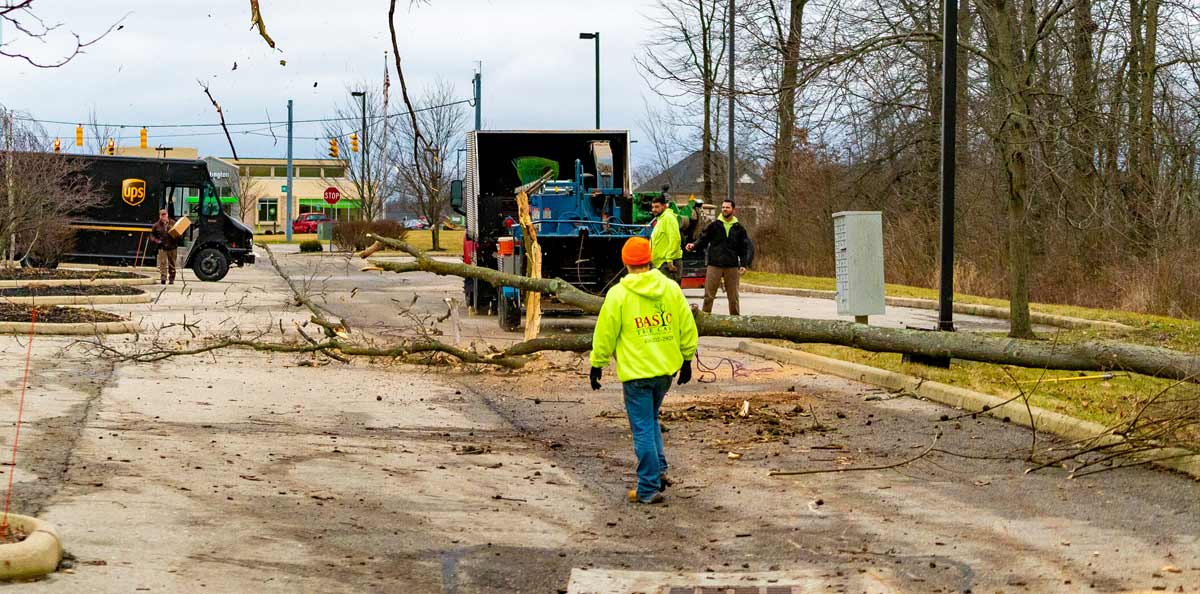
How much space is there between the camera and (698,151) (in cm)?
4231

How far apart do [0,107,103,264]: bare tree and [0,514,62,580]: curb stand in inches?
880

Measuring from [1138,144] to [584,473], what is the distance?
15463mm

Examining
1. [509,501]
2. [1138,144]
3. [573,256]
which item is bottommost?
[509,501]

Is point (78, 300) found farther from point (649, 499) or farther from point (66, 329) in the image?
point (649, 499)

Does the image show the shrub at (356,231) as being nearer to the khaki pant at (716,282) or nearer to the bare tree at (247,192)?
the bare tree at (247,192)

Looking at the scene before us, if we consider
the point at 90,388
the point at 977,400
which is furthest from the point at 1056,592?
the point at 90,388

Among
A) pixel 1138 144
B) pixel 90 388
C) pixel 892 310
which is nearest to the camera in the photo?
pixel 90 388

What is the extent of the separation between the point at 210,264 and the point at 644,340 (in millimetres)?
25308

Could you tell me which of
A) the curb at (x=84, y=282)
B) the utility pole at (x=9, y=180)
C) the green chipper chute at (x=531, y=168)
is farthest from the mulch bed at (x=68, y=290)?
the green chipper chute at (x=531, y=168)

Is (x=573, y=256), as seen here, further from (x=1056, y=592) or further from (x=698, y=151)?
(x=698, y=151)

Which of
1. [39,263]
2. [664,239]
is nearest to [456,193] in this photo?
[664,239]

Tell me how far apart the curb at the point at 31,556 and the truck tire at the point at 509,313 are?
12482 millimetres

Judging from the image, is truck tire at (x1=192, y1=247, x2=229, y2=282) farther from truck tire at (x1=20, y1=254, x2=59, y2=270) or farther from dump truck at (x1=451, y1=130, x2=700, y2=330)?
dump truck at (x1=451, y1=130, x2=700, y2=330)

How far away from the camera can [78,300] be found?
68.0 feet
